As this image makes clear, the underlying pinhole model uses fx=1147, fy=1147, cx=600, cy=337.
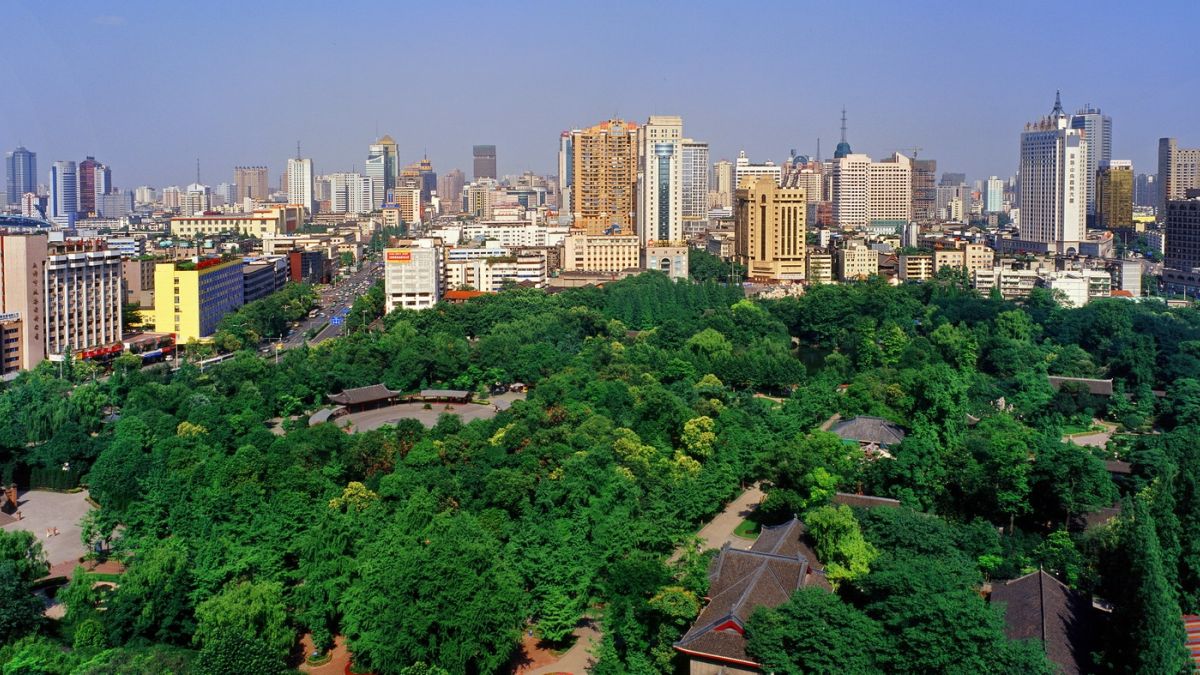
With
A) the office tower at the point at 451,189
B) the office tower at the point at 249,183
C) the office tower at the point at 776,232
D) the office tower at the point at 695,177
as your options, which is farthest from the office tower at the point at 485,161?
the office tower at the point at 776,232

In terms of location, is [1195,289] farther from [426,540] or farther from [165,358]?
[426,540]

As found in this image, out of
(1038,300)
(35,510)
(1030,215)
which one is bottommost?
(35,510)

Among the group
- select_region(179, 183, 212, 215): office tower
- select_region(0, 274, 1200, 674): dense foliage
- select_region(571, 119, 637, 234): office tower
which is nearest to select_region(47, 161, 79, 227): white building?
select_region(179, 183, 212, 215): office tower

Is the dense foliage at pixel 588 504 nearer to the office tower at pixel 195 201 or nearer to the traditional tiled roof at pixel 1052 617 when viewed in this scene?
the traditional tiled roof at pixel 1052 617

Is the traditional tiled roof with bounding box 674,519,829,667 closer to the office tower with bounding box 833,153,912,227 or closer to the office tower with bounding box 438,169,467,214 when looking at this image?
the office tower with bounding box 833,153,912,227

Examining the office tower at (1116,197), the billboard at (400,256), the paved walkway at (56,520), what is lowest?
the paved walkway at (56,520)

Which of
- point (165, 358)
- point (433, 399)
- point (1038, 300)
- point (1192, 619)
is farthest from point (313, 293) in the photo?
point (1192, 619)
